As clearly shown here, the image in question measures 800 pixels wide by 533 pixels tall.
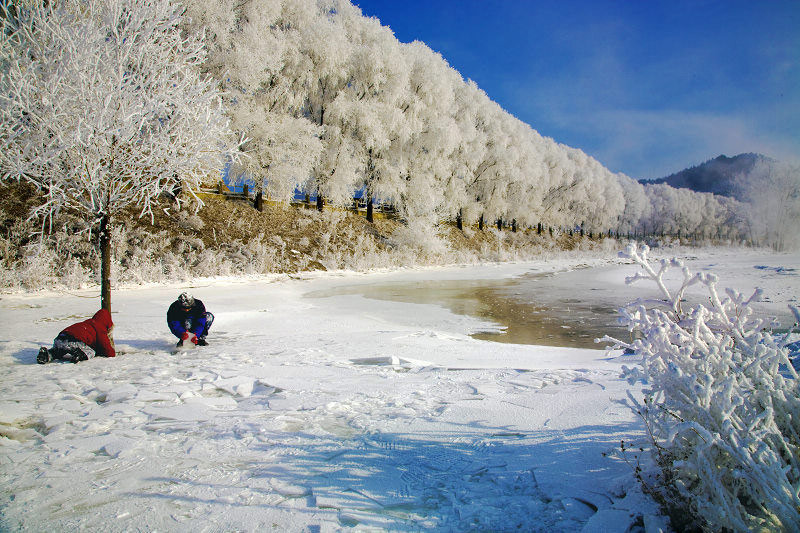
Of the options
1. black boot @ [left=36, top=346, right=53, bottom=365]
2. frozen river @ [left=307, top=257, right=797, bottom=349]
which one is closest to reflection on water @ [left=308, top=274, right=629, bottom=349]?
frozen river @ [left=307, top=257, right=797, bottom=349]

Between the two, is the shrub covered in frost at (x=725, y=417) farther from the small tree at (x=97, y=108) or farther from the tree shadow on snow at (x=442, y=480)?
the small tree at (x=97, y=108)

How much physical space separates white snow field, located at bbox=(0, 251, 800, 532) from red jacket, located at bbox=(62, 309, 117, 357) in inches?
11.3

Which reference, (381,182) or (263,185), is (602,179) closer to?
(381,182)

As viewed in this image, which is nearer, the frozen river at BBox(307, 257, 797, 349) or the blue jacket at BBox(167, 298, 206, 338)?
the blue jacket at BBox(167, 298, 206, 338)

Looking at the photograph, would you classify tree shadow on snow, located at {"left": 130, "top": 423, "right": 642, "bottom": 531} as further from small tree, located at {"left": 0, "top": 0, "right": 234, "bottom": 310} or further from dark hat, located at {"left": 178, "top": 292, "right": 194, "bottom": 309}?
small tree, located at {"left": 0, "top": 0, "right": 234, "bottom": 310}

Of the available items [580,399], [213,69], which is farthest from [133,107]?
[213,69]

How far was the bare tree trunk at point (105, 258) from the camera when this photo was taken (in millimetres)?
6086

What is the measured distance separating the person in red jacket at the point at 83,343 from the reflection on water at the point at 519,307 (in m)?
6.06

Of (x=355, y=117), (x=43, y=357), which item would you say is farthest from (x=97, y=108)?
(x=355, y=117)

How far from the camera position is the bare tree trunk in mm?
6086

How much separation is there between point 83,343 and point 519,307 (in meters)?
→ 9.84

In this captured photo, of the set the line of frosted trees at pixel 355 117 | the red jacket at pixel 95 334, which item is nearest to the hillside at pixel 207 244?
the red jacket at pixel 95 334

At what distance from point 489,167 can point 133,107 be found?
34.6m

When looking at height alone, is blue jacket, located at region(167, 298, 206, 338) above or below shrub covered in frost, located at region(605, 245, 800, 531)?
below
